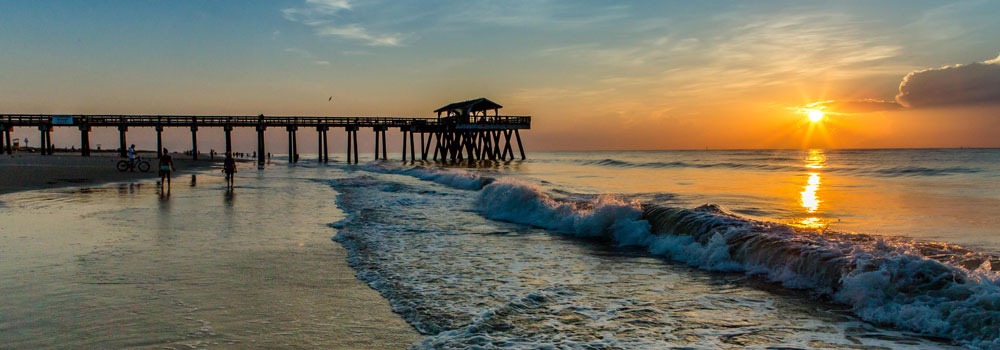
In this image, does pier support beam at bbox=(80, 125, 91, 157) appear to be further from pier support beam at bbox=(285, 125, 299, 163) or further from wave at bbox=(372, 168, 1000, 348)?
wave at bbox=(372, 168, 1000, 348)

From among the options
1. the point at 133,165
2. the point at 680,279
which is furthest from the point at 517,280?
the point at 133,165

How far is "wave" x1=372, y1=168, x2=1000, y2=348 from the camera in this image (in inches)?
194

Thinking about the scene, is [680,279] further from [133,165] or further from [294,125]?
[294,125]

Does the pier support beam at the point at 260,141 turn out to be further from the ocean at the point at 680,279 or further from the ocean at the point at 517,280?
the ocean at the point at 680,279

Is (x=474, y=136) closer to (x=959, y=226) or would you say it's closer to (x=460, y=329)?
(x=959, y=226)

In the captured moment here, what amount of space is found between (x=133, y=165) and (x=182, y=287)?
32.2 m

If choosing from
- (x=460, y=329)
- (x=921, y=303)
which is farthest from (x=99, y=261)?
(x=921, y=303)

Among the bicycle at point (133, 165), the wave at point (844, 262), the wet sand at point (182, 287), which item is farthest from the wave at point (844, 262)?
the bicycle at point (133, 165)

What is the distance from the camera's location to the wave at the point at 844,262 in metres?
4.92

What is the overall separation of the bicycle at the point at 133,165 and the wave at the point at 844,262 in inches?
1210

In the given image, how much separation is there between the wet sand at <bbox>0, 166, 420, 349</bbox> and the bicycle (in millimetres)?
23696

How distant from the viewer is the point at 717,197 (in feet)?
62.3

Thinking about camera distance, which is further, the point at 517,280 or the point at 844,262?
the point at 517,280

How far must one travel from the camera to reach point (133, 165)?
1281 inches
